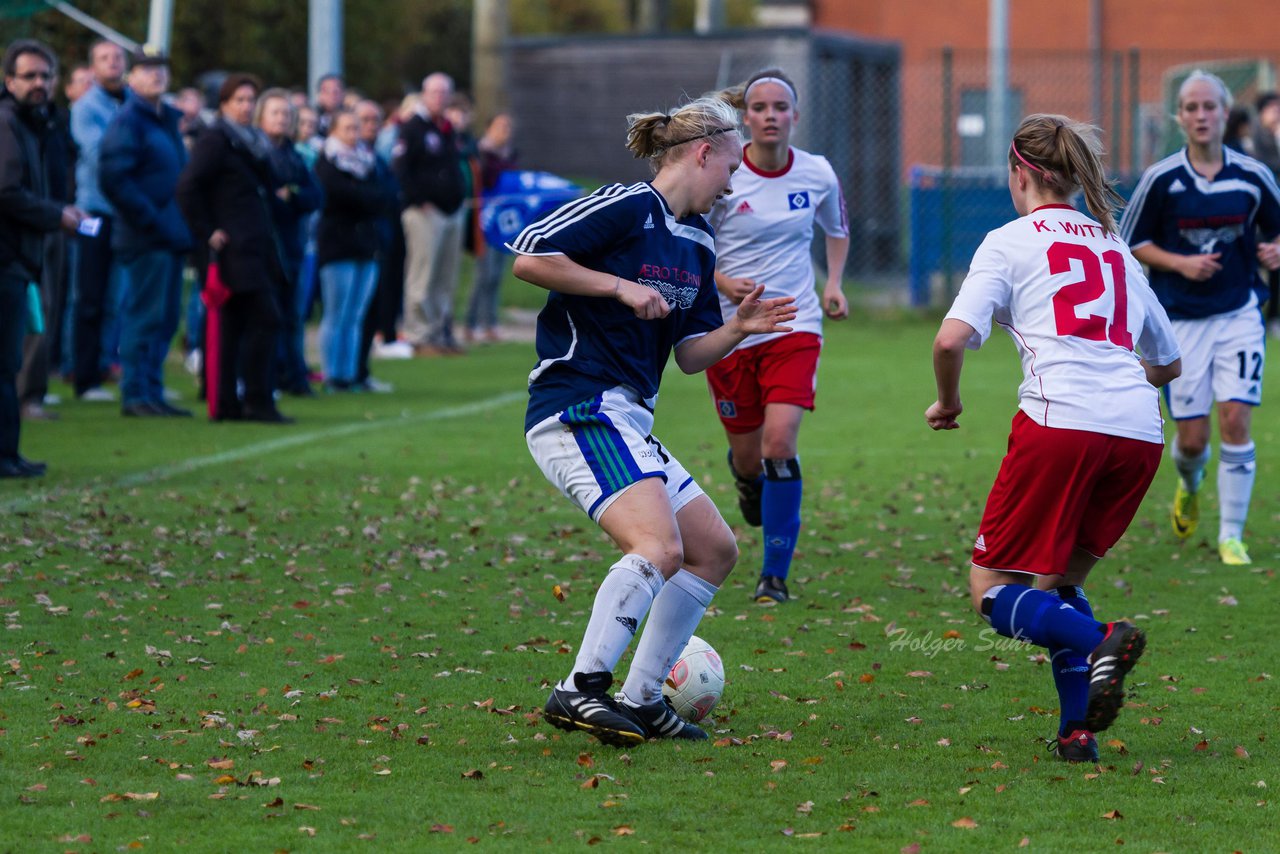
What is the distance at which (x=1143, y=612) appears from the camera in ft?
23.6

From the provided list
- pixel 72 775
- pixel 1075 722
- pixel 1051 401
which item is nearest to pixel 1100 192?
pixel 1051 401

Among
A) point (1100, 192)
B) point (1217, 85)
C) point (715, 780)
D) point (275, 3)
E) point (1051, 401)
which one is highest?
point (275, 3)

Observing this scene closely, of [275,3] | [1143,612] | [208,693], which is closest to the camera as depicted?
[208,693]

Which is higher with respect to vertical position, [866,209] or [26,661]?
[866,209]

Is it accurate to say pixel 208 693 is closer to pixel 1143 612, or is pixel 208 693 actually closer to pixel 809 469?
pixel 1143 612

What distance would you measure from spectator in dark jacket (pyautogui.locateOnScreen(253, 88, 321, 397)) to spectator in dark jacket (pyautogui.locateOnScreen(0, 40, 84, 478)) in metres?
2.52

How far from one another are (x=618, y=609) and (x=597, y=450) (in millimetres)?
468

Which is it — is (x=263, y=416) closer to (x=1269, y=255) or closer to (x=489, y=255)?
(x=489, y=255)

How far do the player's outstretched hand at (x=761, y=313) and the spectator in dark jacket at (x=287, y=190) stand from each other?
815cm

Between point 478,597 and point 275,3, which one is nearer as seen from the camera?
point 478,597

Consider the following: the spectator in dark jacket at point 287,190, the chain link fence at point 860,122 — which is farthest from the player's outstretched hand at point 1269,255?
the chain link fence at point 860,122

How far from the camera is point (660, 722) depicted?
17.3 ft

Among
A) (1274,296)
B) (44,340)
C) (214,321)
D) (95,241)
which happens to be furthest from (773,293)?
(1274,296)

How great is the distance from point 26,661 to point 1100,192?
12.8ft
